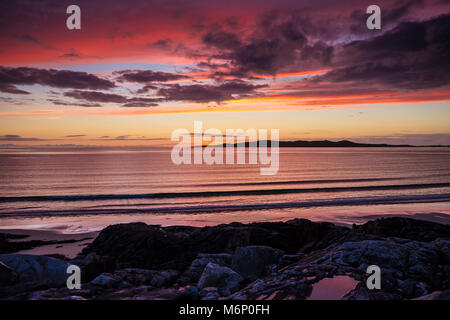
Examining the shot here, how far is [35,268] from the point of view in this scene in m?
7.56

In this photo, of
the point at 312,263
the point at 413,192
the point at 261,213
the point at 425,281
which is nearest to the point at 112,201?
the point at 261,213

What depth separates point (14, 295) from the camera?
6.14 metres

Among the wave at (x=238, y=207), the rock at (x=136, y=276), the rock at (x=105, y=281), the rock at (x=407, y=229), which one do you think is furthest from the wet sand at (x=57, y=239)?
the rock at (x=407, y=229)

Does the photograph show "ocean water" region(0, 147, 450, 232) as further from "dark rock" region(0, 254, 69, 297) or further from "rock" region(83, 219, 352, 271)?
"dark rock" region(0, 254, 69, 297)

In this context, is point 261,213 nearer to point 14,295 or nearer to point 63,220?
point 63,220

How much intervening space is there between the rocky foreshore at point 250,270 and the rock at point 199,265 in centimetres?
3

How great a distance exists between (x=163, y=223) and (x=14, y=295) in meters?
12.9

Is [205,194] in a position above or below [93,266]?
below

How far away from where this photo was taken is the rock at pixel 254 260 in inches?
308

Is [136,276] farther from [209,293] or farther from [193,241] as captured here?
[193,241]

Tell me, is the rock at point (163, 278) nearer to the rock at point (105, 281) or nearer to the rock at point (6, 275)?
the rock at point (105, 281)

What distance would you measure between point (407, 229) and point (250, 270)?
7.01m

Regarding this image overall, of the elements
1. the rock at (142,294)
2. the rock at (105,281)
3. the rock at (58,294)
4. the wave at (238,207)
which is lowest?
the wave at (238,207)

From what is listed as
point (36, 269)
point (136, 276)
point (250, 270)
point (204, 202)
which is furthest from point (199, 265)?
point (204, 202)
